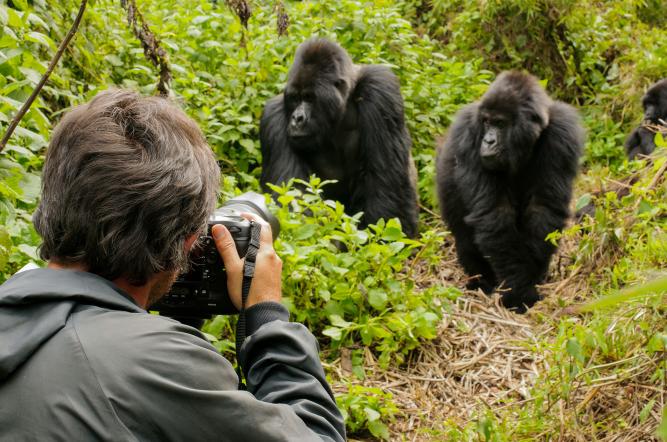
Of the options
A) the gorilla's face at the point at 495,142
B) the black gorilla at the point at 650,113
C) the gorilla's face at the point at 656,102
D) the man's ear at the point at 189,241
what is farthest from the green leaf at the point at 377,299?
the gorilla's face at the point at 656,102

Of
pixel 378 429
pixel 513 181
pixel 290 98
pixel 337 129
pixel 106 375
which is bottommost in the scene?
pixel 378 429

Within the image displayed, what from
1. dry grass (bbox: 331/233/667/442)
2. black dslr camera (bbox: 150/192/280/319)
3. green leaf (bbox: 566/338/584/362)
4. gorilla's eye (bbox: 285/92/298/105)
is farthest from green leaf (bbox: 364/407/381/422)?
gorilla's eye (bbox: 285/92/298/105)

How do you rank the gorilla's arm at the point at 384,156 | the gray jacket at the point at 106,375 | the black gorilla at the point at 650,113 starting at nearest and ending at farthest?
the gray jacket at the point at 106,375 → the gorilla's arm at the point at 384,156 → the black gorilla at the point at 650,113

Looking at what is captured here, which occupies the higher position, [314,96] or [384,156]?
[314,96]

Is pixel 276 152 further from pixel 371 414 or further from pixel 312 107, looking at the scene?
pixel 371 414

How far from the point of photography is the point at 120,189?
4.99ft

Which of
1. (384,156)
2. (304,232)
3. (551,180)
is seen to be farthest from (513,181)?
(304,232)

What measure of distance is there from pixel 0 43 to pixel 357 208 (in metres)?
2.70

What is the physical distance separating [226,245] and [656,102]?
17.6 ft

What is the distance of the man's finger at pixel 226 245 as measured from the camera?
1926mm

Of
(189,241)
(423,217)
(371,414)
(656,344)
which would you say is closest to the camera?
(189,241)

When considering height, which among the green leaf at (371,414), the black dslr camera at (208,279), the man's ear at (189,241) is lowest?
the green leaf at (371,414)

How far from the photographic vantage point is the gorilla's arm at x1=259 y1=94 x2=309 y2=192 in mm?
5125

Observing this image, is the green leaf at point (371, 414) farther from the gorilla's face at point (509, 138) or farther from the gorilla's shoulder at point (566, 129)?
the gorilla's shoulder at point (566, 129)
